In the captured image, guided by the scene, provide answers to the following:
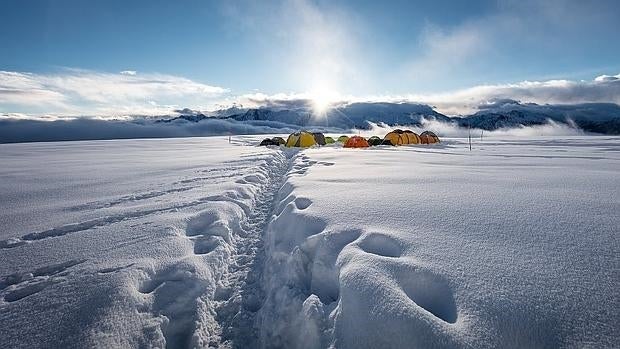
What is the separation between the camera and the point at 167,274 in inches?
125

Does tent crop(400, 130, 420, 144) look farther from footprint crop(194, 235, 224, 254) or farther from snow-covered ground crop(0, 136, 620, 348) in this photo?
footprint crop(194, 235, 224, 254)

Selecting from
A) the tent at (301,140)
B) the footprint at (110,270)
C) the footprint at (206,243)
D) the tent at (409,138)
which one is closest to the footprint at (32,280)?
the footprint at (110,270)

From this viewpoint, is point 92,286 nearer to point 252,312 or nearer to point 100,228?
point 252,312

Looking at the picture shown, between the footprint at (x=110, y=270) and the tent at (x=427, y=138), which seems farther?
the tent at (x=427, y=138)

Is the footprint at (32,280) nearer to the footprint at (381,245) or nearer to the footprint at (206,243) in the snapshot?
the footprint at (206,243)

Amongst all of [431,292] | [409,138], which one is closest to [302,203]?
[431,292]

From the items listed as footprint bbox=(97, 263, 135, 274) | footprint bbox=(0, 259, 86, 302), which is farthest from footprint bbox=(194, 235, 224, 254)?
footprint bbox=(0, 259, 86, 302)

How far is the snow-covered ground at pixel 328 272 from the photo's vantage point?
2.05 metres

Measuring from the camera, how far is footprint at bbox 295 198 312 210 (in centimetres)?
501

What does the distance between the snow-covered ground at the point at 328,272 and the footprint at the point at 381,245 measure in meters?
0.01

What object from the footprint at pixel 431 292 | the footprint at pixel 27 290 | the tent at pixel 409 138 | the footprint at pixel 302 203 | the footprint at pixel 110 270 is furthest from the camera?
the tent at pixel 409 138

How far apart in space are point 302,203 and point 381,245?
2.18 meters

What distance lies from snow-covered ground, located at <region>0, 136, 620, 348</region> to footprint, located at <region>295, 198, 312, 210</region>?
0.04 meters

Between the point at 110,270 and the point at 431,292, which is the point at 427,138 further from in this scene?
the point at 110,270
